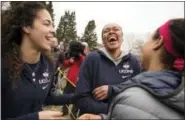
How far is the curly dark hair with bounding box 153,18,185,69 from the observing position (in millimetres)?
1530

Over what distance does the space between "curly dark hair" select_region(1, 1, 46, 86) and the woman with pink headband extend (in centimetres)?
91

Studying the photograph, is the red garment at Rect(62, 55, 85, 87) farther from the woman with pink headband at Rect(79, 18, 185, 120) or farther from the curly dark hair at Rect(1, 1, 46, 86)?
the woman with pink headband at Rect(79, 18, 185, 120)

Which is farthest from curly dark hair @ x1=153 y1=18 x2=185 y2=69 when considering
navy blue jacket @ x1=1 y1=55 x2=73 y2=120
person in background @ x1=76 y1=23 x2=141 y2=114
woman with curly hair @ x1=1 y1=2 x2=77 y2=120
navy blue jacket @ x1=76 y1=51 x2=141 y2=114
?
navy blue jacket @ x1=76 y1=51 x2=141 y2=114

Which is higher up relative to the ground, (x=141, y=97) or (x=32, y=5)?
(x=32, y=5)

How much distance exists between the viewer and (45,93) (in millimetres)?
2488

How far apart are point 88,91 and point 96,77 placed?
0.44 ft

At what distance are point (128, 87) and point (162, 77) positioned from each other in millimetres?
152

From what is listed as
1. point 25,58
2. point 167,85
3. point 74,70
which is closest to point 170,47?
point 167,85

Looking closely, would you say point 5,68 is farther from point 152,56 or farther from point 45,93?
point 152,56

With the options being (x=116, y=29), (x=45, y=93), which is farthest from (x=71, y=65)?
(x=45, y=93)

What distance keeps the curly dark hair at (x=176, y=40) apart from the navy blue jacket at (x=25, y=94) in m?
0.85

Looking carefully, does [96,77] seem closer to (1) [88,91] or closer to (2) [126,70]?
(1) [88,91]

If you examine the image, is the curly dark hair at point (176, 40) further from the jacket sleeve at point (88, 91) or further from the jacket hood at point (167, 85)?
the jacket sleeve at point (88, 91)

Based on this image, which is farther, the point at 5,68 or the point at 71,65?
the point at 71,65
